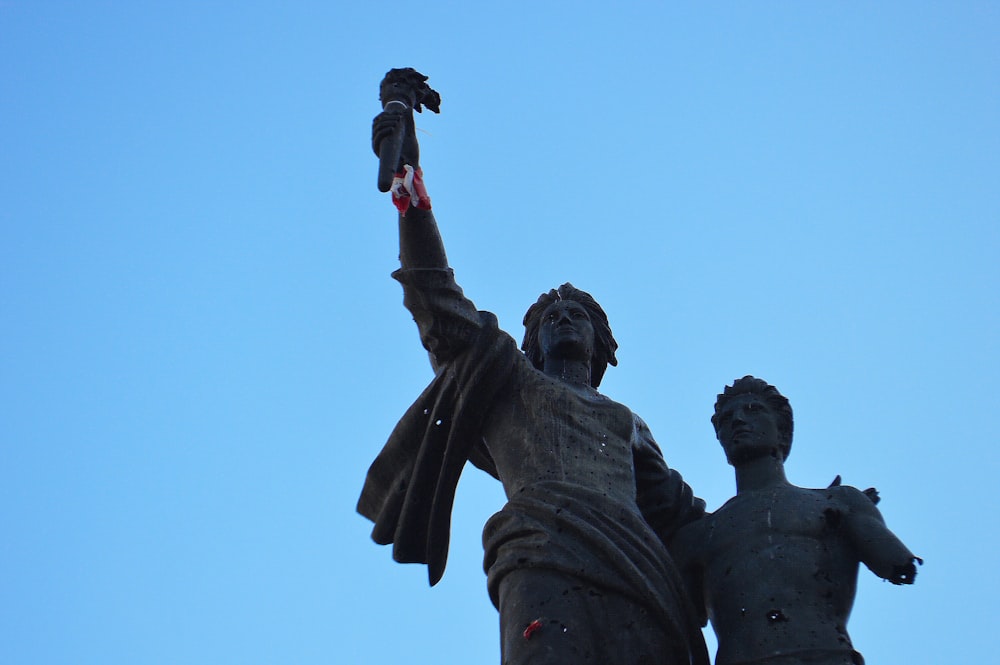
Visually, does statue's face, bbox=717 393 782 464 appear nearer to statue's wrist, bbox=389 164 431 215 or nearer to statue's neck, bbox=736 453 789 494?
statue's neck, bbox=736 453 789 494

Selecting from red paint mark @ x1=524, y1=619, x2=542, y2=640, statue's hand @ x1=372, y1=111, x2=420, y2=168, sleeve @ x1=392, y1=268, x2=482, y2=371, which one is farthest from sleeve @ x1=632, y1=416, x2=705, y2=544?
statue's hand @ x1=372, y1=111, x2=420, y2=168

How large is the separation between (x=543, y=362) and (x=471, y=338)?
930 mm

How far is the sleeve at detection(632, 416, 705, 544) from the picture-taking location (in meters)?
8.27

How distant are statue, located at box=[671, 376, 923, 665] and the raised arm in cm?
168

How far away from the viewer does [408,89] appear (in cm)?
870

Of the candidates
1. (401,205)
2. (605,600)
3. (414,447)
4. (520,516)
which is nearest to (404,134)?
(401,205)

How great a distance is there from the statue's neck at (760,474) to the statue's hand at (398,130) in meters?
2.62

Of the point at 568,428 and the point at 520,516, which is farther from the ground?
the point at 568,428

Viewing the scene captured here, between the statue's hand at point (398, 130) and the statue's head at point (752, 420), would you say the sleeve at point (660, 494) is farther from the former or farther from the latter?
the statue's hand at point (398, 130)

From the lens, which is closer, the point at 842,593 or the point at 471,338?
the point at 842,593

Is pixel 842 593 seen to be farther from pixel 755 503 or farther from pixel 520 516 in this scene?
pixel 520 516

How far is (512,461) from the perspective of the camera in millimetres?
7723

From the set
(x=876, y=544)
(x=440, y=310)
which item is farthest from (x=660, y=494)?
(x=440, y=310)

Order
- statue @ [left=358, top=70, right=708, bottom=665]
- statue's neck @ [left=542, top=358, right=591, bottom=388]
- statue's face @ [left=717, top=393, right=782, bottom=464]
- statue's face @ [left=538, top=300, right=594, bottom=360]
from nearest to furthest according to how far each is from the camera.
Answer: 1. statue @ [left=358, top=70, right=708, bottom=665]
2. statue's face @ [left=717, top=393, right=782, bottom=464]
3. statue's neck @ [left=542, top=358, right=591, bottom=388]
4. statue's face @ [left=538, top=300, right=594, bottom=360]
